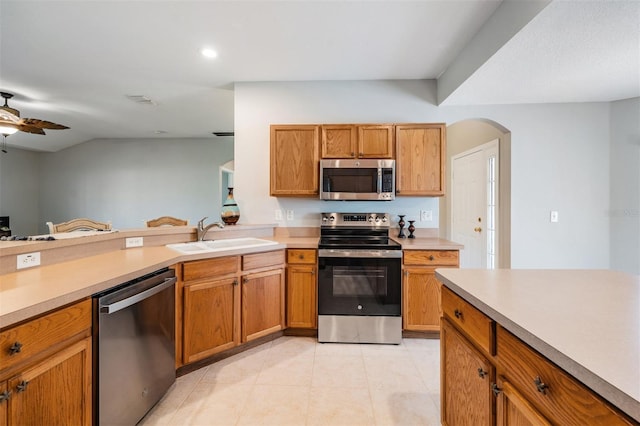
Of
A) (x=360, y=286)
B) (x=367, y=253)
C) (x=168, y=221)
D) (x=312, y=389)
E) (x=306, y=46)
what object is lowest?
(x=312, y=389)

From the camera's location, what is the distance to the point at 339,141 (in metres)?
2.86

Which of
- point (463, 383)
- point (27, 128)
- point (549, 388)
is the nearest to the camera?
point (549, 388)

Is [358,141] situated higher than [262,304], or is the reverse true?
[358,141]

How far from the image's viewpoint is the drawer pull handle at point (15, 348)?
921mm

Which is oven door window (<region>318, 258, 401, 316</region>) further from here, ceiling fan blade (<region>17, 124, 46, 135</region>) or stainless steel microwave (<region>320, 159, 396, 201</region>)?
ceiling fan blade (<region>17, 124, 46, 135</region>)

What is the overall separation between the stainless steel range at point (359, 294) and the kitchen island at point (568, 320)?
110 centimetres

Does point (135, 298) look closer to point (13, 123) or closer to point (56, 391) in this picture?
point (56, 391)

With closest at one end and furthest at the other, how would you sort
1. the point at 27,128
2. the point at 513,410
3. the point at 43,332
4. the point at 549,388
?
the point at 549,388 → the point at 513,410 → the point at 43,332 → the point at 27,128

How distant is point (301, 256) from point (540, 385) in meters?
1.98

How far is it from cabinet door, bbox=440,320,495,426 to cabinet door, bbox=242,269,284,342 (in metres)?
1.48

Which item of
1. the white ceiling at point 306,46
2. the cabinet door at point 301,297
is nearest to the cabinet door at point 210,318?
the cabinet door at point 301,297

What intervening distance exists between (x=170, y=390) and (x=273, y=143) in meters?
2.19

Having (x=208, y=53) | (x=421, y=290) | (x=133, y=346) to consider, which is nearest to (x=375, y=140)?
(x=421, y=290)

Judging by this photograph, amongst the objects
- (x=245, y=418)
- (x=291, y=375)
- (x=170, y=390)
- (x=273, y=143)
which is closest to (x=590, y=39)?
(x=273, y=143)
